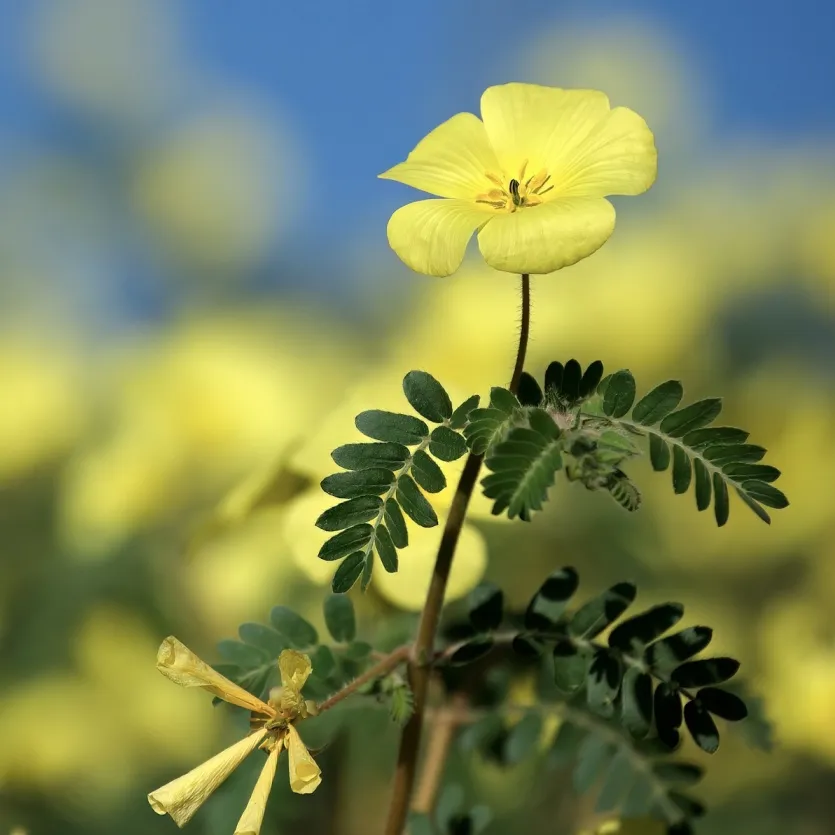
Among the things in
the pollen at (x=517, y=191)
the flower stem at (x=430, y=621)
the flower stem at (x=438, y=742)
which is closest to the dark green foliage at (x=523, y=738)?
the flower stem at (x=438, y=742)

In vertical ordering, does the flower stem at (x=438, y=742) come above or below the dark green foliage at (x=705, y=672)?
below

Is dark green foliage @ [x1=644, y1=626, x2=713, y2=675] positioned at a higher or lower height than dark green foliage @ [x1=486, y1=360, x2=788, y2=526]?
lower

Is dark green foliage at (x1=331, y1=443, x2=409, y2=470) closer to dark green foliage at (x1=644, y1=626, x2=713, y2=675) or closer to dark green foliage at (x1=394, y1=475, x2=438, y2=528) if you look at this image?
dark green foliage at (x1=394, y1=475, x2=438, y2=528)

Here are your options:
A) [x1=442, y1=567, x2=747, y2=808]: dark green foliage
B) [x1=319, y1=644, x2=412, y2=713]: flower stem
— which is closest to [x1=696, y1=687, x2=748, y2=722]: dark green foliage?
[x1=442, y1=567, x2=747, y2=808]: dark green foliage

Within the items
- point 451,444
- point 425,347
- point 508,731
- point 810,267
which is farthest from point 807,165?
point 451,444

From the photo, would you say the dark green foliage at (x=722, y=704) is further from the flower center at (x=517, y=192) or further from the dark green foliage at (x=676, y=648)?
the flower center at (x=517, y=192)

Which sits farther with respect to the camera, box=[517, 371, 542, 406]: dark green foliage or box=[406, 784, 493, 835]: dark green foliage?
box=[406, 784, 493, 835]: dark green foliage

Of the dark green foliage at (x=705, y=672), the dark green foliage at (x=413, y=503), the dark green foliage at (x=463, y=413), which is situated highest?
the dark green foliage at (x=463, y=413)

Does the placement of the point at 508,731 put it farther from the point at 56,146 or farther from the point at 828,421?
the point at 56,146

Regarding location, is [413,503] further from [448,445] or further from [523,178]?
[523,178]
